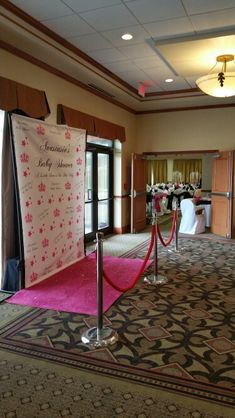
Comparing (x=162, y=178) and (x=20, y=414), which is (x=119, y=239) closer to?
(x=20, y=414)

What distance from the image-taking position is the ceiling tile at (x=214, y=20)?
142 inches

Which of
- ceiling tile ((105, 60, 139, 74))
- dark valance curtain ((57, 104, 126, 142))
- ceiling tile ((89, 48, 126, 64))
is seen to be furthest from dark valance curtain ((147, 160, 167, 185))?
ceiling tile ((89, 48, 126, 64))

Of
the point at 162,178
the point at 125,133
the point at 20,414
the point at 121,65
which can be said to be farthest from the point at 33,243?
the point at 162,178

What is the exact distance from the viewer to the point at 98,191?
24.4ft

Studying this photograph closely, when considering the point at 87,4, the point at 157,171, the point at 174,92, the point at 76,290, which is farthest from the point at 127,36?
the point at 157,171

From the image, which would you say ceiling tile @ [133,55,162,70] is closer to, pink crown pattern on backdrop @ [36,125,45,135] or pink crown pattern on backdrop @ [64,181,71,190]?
pink crown pattern on backdrop @ [36,125,45,135]

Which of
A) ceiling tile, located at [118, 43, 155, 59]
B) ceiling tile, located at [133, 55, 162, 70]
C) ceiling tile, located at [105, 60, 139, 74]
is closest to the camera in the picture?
ceiling tile, located at [118, 43, 155, 59]

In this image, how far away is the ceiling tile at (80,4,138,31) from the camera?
357 cm

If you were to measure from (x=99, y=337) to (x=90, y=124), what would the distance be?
4.31m

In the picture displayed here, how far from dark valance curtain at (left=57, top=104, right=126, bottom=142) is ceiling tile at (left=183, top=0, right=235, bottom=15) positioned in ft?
8.10

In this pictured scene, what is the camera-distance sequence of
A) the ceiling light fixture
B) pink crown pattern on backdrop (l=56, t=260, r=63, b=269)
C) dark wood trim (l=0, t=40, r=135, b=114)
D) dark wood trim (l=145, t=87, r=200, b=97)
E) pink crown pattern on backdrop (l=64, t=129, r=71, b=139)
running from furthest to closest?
dark wood trim (l=145, t=87, r=200, b=97), pink crown pattern on backdrop (l=64, t=129, r=71, b=139), pink crown pattern on backdrop (l=56, t=260, r=63, b=269), the ceiling light fixture, dark wood trim (l=0, t=40, r=135, b=114)

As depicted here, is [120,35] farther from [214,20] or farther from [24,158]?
[24,158]

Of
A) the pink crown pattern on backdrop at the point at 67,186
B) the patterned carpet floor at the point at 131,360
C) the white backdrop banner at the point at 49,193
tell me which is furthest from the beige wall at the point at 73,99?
the patterned carpet floor at the point at 131,360

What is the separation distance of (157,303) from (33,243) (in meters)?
1.71
